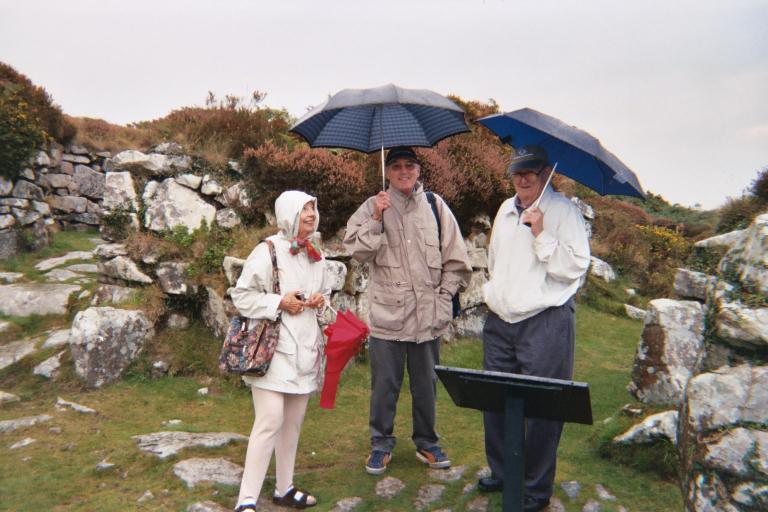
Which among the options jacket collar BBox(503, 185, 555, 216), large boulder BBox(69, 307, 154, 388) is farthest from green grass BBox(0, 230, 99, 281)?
jacket collar BBox(503, 185, 555, 216)

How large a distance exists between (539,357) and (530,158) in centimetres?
134

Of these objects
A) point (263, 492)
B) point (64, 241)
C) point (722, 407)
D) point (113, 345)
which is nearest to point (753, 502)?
point (722, 407)

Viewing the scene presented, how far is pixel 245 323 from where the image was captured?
4.12 meters

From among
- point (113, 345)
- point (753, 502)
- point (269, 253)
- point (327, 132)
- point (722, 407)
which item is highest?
point (327, 132)

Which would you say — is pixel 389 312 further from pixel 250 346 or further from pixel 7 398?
pixel 7 398

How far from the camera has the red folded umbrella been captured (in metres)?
4.46

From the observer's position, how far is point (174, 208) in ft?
27.8

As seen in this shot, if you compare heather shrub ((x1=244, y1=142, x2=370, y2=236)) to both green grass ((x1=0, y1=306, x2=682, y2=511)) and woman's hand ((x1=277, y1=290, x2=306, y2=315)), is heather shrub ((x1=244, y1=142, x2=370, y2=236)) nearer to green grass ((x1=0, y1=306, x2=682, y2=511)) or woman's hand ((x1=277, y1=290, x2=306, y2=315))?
green grass ((x1=0, y1=306, x2=682, y2=511))

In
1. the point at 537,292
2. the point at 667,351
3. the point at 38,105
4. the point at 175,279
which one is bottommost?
the point at 175,279

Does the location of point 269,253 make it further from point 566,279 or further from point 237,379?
point 237,379

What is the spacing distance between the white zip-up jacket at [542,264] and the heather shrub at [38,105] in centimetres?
1193

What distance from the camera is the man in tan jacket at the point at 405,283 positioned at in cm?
477

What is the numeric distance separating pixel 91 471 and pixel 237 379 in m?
2.24

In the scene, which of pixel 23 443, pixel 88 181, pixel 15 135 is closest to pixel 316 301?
pixel 23 443
